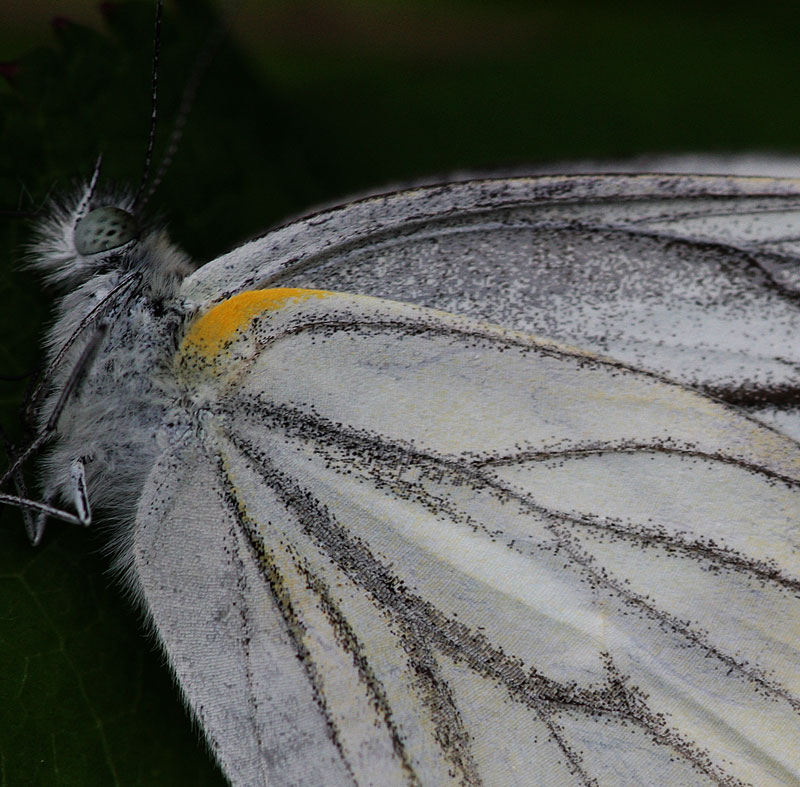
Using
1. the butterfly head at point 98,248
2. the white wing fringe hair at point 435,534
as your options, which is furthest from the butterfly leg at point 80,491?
the butterfly head at point 98,248

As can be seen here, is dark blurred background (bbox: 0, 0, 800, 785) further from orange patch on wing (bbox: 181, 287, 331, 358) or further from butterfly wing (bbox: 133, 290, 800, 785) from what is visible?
orange patch on wing (bbox: 181, 287, 331, 358)

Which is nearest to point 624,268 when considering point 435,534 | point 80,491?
point 435,534

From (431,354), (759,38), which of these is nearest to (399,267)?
(431,354)

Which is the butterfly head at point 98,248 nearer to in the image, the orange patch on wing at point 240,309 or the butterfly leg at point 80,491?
the orange patch on wing at point 240,309

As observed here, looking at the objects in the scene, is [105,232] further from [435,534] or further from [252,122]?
[252,122]

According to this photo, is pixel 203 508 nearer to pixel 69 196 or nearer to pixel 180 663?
pixel 180 663

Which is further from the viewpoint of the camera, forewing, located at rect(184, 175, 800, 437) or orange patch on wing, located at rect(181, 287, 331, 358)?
forewing, located at rect(184, 175, 800, 437)

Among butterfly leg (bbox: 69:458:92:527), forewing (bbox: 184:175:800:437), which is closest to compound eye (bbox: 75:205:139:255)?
forewing (bbox: 184:175:800:437)

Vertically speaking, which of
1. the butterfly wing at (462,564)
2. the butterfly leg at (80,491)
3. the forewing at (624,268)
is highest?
the forewing at (624,268)
